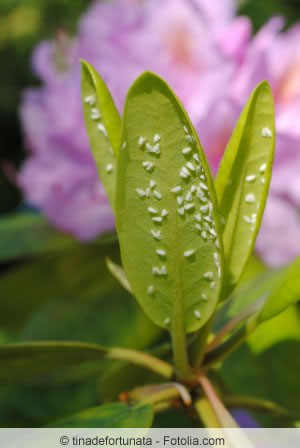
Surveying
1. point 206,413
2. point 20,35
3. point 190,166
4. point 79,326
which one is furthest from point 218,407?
point 20,35

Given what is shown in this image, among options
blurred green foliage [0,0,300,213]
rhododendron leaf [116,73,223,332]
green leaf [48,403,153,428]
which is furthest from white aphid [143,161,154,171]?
blurred green foliage [0,0,300,213]

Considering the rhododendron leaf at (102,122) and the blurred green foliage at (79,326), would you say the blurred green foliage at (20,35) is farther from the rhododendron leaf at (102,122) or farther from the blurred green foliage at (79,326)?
the rhododendron leaf at (102,122)

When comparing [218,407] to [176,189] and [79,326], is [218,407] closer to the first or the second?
[176,189]

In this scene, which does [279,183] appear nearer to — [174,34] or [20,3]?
[174,34]

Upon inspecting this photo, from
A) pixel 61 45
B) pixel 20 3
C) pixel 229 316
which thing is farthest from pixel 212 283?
pixel 20 3

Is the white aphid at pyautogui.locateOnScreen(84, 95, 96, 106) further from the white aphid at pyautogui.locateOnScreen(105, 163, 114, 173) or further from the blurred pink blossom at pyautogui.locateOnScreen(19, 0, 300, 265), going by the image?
the blurred pink blossom at pyautogui.locateOnScreen(19, 0, 300, 265)

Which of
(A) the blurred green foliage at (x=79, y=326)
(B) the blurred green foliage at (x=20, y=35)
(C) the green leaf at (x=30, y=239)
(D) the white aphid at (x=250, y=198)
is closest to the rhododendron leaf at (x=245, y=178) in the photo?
(D) the white aphid at (x=250, y=198)
